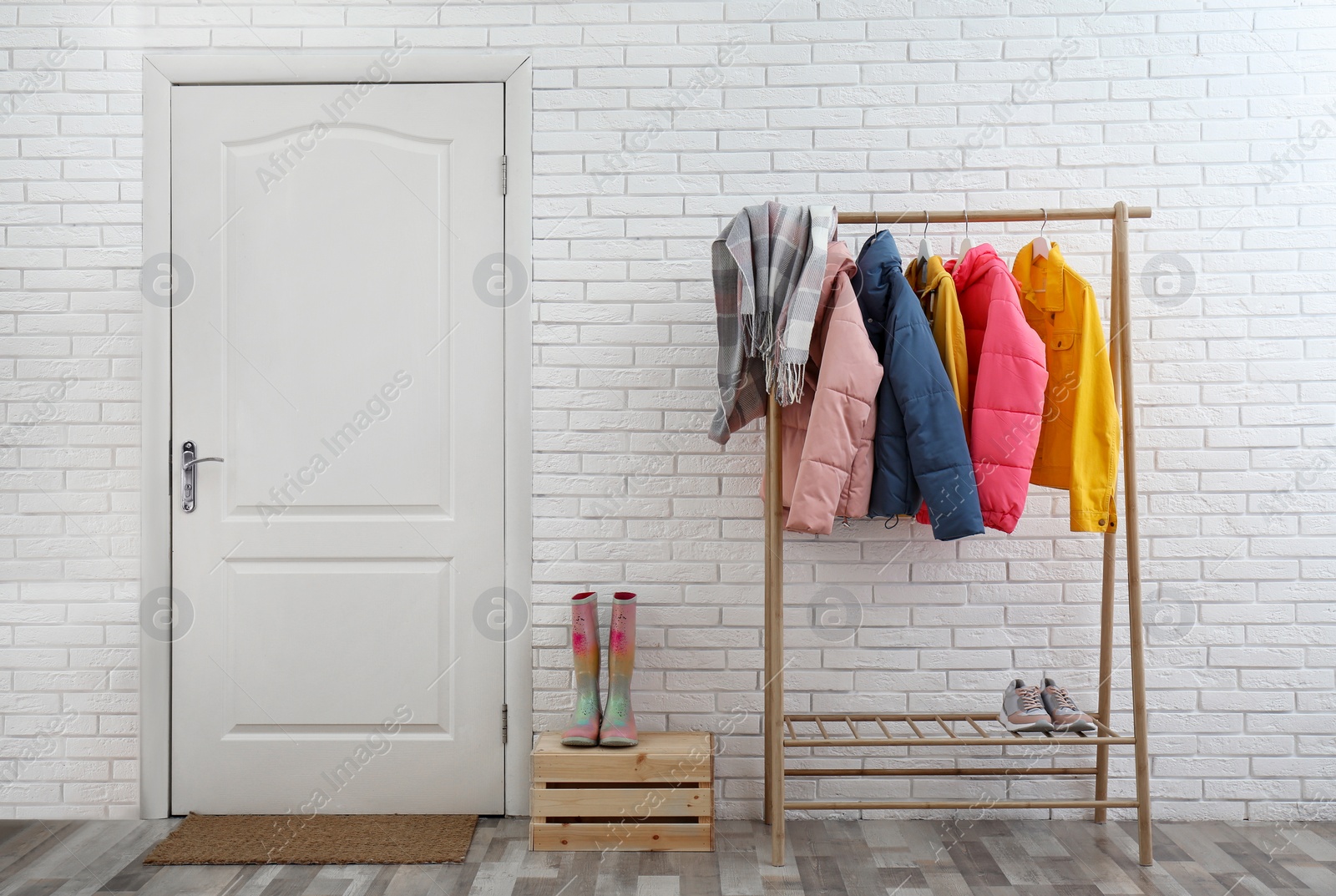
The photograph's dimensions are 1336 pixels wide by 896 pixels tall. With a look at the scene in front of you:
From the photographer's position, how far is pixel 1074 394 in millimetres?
1939

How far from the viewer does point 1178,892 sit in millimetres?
1851

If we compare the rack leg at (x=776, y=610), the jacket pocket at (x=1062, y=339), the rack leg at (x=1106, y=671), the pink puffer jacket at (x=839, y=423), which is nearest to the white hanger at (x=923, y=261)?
the pink puffer jacket at (x=839, y=423)

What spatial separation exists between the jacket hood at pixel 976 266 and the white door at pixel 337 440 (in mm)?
1212

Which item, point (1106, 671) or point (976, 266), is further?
point (1106, 671)

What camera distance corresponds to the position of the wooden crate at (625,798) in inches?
79.7

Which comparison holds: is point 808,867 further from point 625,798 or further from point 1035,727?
point 1035,727

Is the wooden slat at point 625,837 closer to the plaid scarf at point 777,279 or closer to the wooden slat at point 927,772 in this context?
the wooden slat at point 927,772

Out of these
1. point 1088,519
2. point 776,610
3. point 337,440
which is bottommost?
point 776,610

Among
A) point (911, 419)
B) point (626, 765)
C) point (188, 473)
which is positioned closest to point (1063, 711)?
point (911, 419)

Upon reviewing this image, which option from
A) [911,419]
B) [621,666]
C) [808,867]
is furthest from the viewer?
[621,666]

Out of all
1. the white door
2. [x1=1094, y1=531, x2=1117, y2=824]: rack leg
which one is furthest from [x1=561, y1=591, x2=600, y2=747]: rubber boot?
[x1=1094, y1=531, x2=1117, y2=824]: rack leg

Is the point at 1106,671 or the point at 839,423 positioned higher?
the point at 839,423

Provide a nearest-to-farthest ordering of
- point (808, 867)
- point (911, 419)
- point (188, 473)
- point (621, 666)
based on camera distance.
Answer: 1. point (911, 419)
2. point (808, 867)
3. point (621, 666)
4. point (188, 473)

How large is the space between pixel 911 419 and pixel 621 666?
946 millimetres
